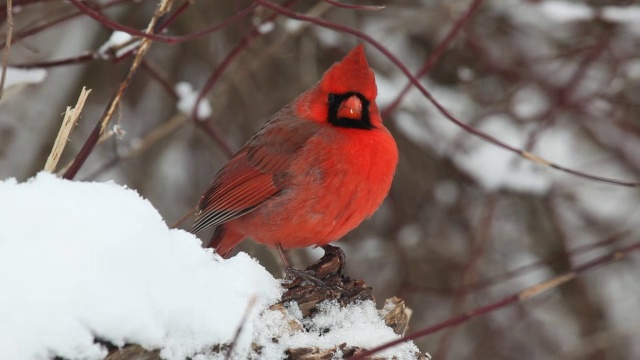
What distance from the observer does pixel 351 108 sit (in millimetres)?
3203

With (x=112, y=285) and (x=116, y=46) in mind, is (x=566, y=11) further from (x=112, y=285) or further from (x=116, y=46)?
(x=112, y=285)

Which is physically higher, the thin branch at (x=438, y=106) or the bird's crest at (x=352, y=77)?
the bird's crest at (x=352, y=77)

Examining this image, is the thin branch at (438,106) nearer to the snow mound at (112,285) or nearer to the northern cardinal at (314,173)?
the northern cardinal at (314,173)

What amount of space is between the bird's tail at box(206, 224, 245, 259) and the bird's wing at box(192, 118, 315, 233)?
116 millimetres

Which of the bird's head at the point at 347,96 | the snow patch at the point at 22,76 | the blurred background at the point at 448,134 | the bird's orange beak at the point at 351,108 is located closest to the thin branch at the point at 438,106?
the bird's head at the point at 347,96

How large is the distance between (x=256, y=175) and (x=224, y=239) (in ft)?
1.07

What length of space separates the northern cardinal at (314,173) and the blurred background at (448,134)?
1.30 metres

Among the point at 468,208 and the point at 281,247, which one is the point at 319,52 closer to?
the point at 468,208

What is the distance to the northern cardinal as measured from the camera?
3.10m

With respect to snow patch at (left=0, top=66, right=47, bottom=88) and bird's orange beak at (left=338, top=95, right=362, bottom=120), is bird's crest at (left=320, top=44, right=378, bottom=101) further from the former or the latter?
snow patch at (left=0, top=66, right=47, bottom=88)

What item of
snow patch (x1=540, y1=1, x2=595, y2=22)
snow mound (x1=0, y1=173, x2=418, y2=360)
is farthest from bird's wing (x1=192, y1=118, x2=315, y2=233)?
snow patch (x1=540, y1=1, x2=595, y2=22)

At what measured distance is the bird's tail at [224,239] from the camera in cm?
348

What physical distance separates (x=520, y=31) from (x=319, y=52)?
126cm

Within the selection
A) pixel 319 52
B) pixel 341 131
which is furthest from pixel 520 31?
pixel 341 131
